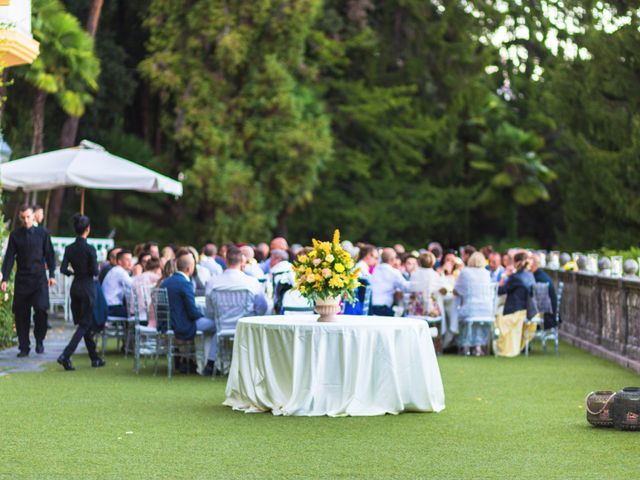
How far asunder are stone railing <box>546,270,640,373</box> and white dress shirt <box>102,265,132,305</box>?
634 cm

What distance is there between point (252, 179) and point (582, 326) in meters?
17.3

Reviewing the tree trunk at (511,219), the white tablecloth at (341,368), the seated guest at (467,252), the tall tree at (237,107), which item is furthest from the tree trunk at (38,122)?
the white tablecloth at (341,368)

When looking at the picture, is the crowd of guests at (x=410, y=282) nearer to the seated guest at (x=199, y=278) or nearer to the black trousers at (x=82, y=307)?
the seated guest at (x=199, y=278)

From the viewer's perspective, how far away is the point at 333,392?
38.2 ft

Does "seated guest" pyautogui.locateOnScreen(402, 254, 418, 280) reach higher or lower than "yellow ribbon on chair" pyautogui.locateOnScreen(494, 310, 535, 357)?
higher

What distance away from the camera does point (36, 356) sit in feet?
57.2

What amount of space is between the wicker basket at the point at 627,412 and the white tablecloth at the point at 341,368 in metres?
1.84

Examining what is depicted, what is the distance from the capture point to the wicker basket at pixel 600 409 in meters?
10.7

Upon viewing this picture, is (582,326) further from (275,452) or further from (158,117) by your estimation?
(158,117)

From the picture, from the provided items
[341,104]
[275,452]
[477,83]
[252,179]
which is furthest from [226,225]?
[275,452]

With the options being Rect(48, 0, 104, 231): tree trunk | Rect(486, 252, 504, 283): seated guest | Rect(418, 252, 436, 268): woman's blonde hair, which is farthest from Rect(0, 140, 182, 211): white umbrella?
Rect(48, 0, 104, 231): tree trunk

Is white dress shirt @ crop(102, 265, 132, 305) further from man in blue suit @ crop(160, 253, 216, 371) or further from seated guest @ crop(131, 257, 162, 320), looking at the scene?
man in blue suit @ crop(160, 253, 216, 371)

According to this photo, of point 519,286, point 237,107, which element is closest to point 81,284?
point 519,286

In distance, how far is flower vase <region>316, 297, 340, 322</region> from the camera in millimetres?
12078
